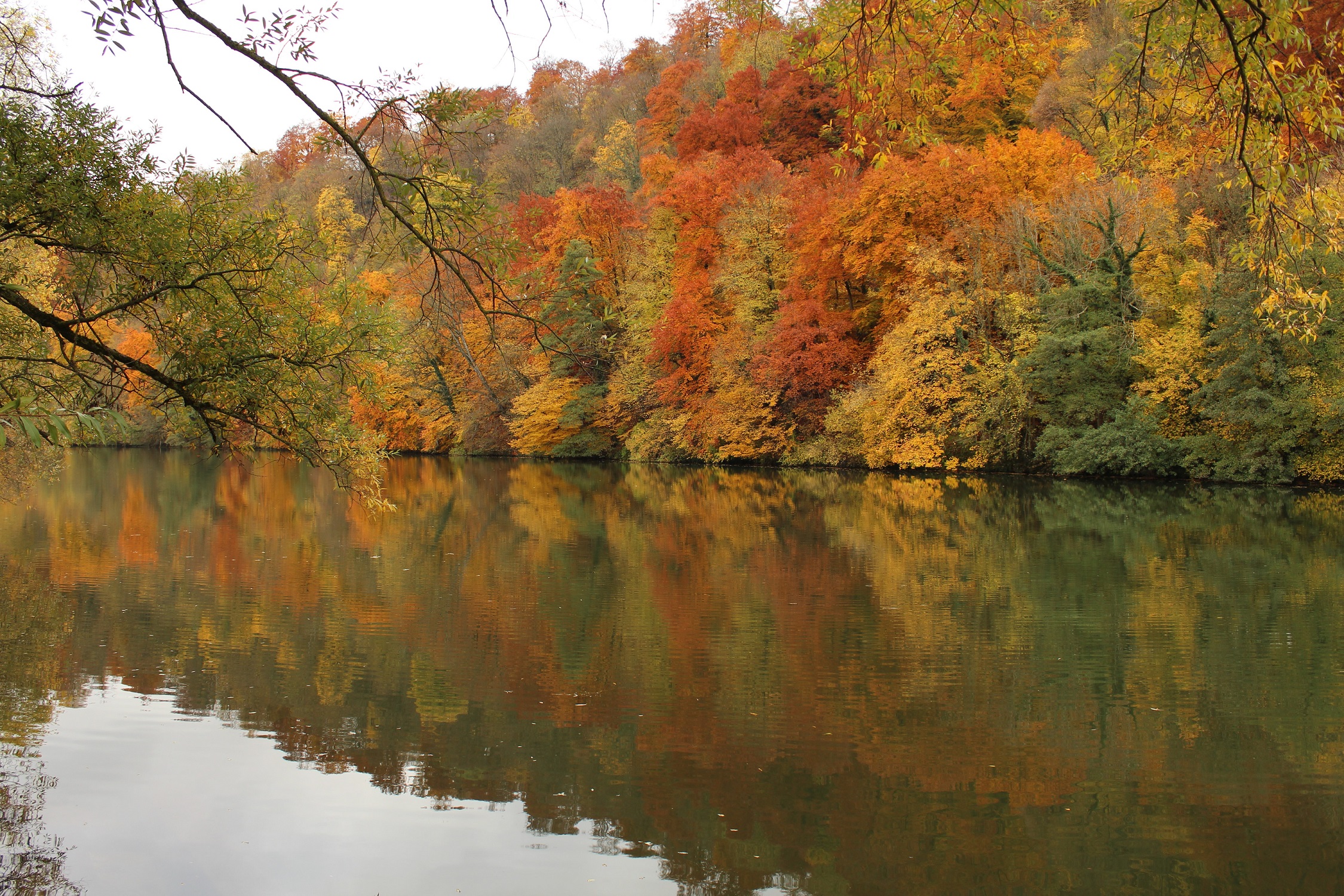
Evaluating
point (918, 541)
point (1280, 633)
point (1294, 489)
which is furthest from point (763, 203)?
point (1280, 633)

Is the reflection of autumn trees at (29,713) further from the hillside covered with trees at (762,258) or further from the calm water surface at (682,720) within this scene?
the hillside covered with trees at (762,258)

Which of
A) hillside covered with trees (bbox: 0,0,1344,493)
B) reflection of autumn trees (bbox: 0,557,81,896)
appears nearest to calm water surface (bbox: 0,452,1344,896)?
reflection of autumn trees (bbox: 0,557,81,896)

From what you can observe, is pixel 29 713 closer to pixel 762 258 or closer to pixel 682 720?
pixel 682 720

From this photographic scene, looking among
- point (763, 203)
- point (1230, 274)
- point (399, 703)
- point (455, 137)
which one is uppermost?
point (763, 203)

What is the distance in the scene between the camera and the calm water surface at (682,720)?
18.2 feet

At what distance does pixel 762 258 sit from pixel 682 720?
30081mm

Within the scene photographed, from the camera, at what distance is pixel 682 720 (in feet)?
25.2

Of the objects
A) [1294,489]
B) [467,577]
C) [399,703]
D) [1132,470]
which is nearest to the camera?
[399,703]

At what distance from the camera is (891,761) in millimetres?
6789

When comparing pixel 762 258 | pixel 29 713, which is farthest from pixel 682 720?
pixel 762 258

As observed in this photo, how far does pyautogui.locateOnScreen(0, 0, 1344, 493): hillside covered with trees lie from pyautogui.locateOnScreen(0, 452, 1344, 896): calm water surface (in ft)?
7.33

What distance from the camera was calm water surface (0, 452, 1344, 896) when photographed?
18.2 feet

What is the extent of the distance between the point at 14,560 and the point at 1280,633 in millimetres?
16566

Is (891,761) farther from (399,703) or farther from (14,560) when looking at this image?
(14,560)
